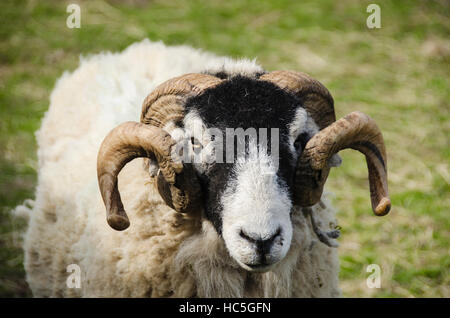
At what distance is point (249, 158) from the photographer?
2.38m

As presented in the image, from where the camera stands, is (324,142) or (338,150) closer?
(324,142)

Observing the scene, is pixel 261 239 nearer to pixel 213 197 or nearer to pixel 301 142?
pixel 213 197

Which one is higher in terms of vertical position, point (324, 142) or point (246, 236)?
point (324, 142)

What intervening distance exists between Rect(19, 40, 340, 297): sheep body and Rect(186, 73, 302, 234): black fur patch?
0.86 feet

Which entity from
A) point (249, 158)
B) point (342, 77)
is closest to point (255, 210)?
point (249, 158)

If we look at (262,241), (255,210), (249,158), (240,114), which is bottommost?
(262,241)

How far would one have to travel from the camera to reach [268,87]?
261 centimetres

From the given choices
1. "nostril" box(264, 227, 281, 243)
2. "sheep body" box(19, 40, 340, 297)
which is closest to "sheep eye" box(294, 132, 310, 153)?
"sheep body" box(19, 40, 340, 297)

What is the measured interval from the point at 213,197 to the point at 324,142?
2.00 feet

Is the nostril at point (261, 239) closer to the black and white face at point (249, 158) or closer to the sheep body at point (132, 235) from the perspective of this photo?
the black and white face at point (249, 158)

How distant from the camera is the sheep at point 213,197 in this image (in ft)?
7.77

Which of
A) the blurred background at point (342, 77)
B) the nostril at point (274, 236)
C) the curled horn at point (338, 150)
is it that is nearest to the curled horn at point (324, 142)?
the curled horn at point (338, 150)

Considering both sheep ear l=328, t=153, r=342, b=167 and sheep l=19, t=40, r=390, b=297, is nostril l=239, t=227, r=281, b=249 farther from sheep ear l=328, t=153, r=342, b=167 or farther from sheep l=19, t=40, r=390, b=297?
sheep ear l=328, t=153, r=342, b=167

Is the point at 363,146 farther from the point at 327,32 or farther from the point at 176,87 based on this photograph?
the point at 327,32
